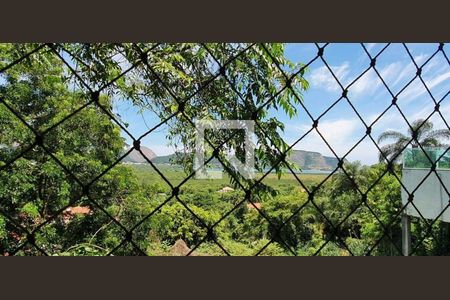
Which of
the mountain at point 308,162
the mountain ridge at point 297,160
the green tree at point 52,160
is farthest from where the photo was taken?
the green tree at point 52,160

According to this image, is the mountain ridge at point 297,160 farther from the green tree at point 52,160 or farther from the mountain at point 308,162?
the green tree at point 52,160

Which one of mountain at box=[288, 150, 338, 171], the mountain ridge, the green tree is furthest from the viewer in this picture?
the green tree

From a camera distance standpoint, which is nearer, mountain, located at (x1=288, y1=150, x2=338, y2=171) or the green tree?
mountain, located at (x1=288, y1=150, x2=338, y2=171)

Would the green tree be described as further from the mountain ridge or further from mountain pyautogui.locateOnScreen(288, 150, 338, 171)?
mountain pyautogui.locateOnScreen(288, 150, 338, 171)

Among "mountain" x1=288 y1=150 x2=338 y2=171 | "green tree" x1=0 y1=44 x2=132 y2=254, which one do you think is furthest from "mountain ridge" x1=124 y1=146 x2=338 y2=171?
"green tree" x1=0 y1=44 x2=132 y2=254

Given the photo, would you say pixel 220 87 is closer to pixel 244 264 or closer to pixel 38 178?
pixel 244 264

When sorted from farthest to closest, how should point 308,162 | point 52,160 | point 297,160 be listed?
point 52,160 → point 308,162 → point 297,160

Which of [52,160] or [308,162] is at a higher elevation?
[52,160]

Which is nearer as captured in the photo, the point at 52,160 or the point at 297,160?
the point at 297,160

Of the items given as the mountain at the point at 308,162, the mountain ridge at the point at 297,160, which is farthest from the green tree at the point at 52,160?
the mountain at the point at 308,162

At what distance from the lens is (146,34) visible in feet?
0.92

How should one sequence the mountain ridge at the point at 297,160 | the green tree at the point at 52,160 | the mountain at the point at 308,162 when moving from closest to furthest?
the mountain ridge at the point at 297,160 < the mountain at the point at 308,162 < the green tree at the point at 52,160

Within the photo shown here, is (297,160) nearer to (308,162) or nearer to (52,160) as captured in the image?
(308,162)

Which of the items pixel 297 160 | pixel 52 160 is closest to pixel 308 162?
pixel 297 160
